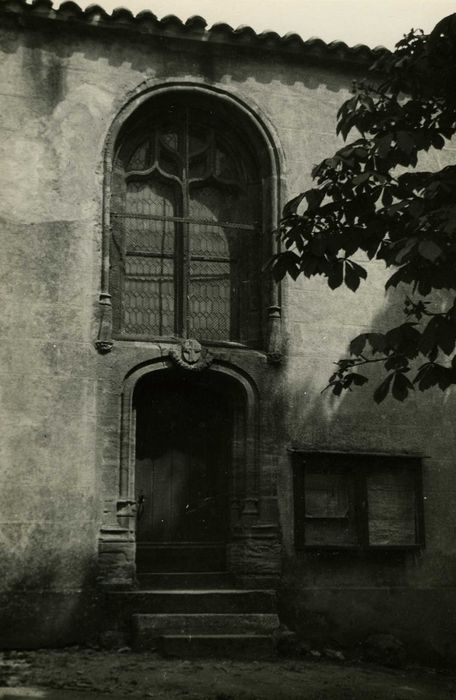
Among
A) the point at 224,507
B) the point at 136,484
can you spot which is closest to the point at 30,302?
the point at 136,484

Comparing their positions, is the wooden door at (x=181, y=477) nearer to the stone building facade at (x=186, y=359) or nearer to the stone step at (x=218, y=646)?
the stone building facade at (x=186, y=359)

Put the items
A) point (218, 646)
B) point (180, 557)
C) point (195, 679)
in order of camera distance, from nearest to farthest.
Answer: point (195, 679) → point (218, 646) → point (180, 557)

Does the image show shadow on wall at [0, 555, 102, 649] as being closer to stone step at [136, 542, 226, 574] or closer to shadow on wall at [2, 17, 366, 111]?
stone step at [136, 542, 226, 574]

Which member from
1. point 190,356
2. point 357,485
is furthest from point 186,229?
point 357,485

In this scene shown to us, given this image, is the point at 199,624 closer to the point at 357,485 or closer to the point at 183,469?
the point at 183,469

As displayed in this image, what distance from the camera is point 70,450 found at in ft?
32.1

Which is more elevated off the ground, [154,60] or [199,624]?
[154,60]

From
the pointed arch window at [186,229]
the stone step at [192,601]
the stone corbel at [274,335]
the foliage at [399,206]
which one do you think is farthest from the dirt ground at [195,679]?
the pointed arch window at [186,229]

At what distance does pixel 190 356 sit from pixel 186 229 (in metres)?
1.53

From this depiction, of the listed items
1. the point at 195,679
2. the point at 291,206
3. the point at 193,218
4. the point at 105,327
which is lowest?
the point at 195,679

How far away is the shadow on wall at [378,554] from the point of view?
401 inches

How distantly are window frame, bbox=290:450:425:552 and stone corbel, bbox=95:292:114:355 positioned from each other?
7.21 ft

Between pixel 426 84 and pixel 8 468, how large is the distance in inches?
206

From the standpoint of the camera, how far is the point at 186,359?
1030 centimetres
